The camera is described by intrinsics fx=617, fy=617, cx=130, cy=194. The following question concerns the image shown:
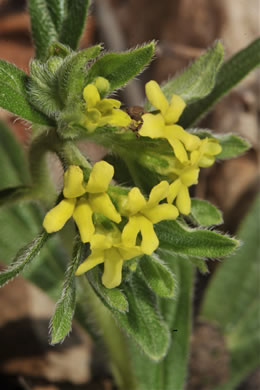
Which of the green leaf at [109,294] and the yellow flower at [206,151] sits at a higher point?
the yellow flower at [206,151]

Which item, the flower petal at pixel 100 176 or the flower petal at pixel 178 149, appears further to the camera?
the flower petal at pixel 178 149

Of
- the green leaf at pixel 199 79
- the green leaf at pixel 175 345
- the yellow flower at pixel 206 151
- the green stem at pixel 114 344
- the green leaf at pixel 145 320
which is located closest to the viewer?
the yellow flower at pixel 206 151

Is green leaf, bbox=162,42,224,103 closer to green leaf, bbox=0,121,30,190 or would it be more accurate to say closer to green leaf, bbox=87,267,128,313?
green leaf, bbox=87,267,128,313

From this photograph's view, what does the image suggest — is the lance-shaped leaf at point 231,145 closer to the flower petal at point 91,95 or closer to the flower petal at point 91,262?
the flower petal at point 91,95

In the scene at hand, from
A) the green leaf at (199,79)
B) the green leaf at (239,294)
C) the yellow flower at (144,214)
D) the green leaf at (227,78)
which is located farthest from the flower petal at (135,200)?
the green leaf at (239,294)

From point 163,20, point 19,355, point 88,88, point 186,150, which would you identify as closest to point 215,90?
point 186,150

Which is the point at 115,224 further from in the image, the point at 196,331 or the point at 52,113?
the point at 196,331
